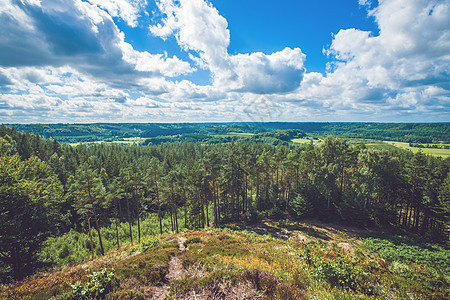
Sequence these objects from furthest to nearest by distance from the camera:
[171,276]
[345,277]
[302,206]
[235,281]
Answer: [302,206] < [171,276] < [235,281] < [345,277]

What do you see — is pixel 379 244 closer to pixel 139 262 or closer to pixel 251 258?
pixel 251 258

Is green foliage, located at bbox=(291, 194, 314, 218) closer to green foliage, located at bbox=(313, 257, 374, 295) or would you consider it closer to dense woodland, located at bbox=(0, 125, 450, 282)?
dense woodland, located at bbox=(0, 125, 450, 282)

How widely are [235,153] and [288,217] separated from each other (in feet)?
59.7

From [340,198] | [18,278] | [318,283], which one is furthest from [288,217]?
[18,278]

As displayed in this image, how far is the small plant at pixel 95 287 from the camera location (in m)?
8.14

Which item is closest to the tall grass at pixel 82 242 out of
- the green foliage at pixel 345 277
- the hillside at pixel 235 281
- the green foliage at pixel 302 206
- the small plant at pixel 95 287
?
the hillside at pixel 235 281

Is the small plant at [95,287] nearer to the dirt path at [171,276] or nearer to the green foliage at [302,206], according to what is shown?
the dirt path at [171,276]

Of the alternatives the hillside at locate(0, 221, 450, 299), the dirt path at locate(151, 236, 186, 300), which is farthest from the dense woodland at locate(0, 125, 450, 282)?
the dirt path at locate(151, 236, 186, 300)

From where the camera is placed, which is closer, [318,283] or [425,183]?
[318,283]

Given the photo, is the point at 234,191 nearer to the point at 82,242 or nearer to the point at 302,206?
the point at 302,206

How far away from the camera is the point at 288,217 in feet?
124

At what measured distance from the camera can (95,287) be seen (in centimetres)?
837

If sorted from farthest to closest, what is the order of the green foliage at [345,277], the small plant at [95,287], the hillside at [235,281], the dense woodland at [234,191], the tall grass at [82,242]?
the tall grass at [82,242]
the dense woodland at [234,191]
the green foliage at [345,277]
the hillside at [235,281]
the small plant at [95,287]

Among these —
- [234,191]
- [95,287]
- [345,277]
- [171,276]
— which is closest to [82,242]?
[234,191]
